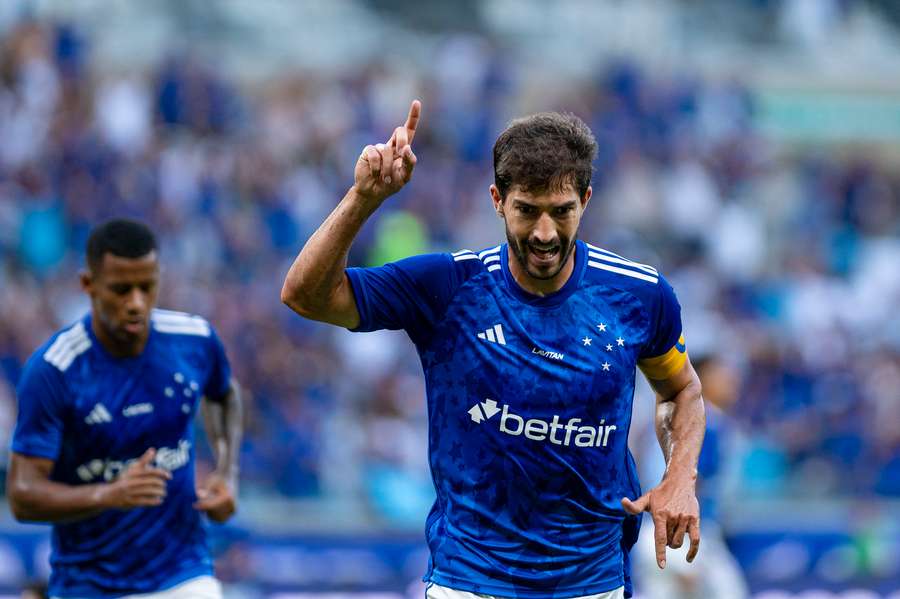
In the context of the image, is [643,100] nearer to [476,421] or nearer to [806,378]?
[806,378]

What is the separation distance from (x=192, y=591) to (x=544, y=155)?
2751 millimetres

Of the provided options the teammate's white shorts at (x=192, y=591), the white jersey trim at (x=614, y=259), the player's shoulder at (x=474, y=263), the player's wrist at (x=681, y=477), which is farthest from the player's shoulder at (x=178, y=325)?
the player's wrist at (x=681, y=477)

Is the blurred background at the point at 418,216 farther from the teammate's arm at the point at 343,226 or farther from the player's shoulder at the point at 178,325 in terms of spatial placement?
the teammate's arm at the point at 343,226

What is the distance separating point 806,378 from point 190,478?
10028 millimetres

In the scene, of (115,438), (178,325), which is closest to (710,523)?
(178,325)

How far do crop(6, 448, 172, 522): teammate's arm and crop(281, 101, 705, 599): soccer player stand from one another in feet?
4.63

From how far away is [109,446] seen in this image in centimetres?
599

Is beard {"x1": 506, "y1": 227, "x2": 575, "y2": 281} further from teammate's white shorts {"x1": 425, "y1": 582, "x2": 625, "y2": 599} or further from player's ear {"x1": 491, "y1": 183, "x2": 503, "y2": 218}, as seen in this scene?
teammate's white shorts {"x1": 425, "y1": 582, "x2": 625, "y2": 599}

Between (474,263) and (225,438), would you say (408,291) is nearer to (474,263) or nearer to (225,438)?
(474,263)

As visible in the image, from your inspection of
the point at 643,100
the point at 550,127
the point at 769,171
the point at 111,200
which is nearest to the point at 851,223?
the point at 769,171

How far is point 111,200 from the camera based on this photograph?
1352 cm

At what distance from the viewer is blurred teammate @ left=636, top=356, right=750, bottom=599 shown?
7992mm

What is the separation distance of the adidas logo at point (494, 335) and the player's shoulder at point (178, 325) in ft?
7.02

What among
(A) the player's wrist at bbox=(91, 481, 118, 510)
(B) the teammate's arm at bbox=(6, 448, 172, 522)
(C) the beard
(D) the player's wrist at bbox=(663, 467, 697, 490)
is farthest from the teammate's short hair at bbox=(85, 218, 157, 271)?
(D) the player's wrist at bbox=(663, 467, 697, 490)
